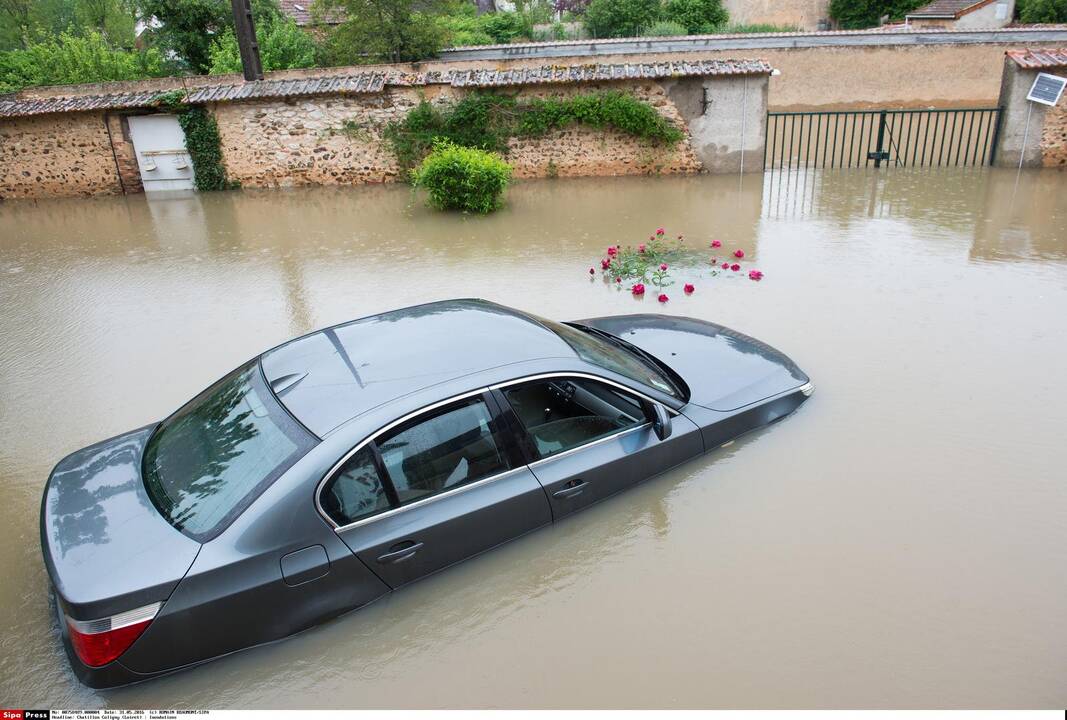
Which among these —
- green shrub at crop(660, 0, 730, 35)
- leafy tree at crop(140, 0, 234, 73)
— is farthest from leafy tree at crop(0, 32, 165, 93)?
green shrub at crop(660, 0, 730, 35)

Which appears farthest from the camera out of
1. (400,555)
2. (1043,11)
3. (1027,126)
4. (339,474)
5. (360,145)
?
(1043,11)

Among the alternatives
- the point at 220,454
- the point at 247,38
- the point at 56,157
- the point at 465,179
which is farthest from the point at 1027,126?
the point at 56,157

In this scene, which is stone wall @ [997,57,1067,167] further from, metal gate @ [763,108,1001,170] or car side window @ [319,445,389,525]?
car side window @ [319,445,389,525]

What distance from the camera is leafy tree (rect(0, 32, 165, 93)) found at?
21.2 metres

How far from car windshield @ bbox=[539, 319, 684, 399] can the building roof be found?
103 feet

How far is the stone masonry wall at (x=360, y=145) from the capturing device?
46.5 feet

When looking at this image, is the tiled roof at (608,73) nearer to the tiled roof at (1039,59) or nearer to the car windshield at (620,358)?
the tiled roof at (1039,59)

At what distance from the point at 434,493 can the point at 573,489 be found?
0.81m

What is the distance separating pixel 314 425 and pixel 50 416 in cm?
380

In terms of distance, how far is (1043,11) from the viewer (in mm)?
28391

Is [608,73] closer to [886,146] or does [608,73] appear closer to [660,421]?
[886,146]

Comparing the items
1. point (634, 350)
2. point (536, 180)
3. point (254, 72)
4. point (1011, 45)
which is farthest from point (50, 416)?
point (1011, 45)

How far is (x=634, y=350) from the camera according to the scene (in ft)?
17.0

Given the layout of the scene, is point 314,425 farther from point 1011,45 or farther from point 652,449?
point 1011,45
